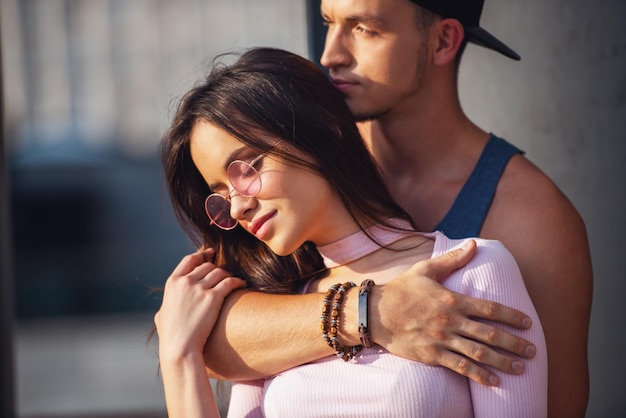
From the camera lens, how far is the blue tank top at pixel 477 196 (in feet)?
8.03

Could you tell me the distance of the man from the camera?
1.93 metres

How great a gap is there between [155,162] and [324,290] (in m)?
15.8

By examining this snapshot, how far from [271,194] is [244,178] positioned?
0.07m

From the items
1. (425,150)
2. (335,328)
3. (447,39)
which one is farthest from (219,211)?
(447,39)

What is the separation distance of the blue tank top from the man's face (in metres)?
0.29

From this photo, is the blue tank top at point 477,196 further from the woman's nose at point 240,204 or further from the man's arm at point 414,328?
the woman's nose at point 240,204

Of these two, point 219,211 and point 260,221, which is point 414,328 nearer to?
point 260,221

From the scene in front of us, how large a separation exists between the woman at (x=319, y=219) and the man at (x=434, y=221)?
0.04 m

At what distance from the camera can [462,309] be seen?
1916mm

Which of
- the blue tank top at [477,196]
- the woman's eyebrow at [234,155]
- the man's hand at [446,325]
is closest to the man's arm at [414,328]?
the man's hand at [446,325]

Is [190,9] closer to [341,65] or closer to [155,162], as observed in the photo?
[155,162]

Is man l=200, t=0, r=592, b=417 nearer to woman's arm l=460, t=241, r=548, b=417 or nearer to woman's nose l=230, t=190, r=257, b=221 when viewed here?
woman's arm l=460, t=241, r=548, b=417

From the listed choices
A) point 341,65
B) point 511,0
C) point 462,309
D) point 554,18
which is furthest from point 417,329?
point 511,0

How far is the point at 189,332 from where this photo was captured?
2164mm
